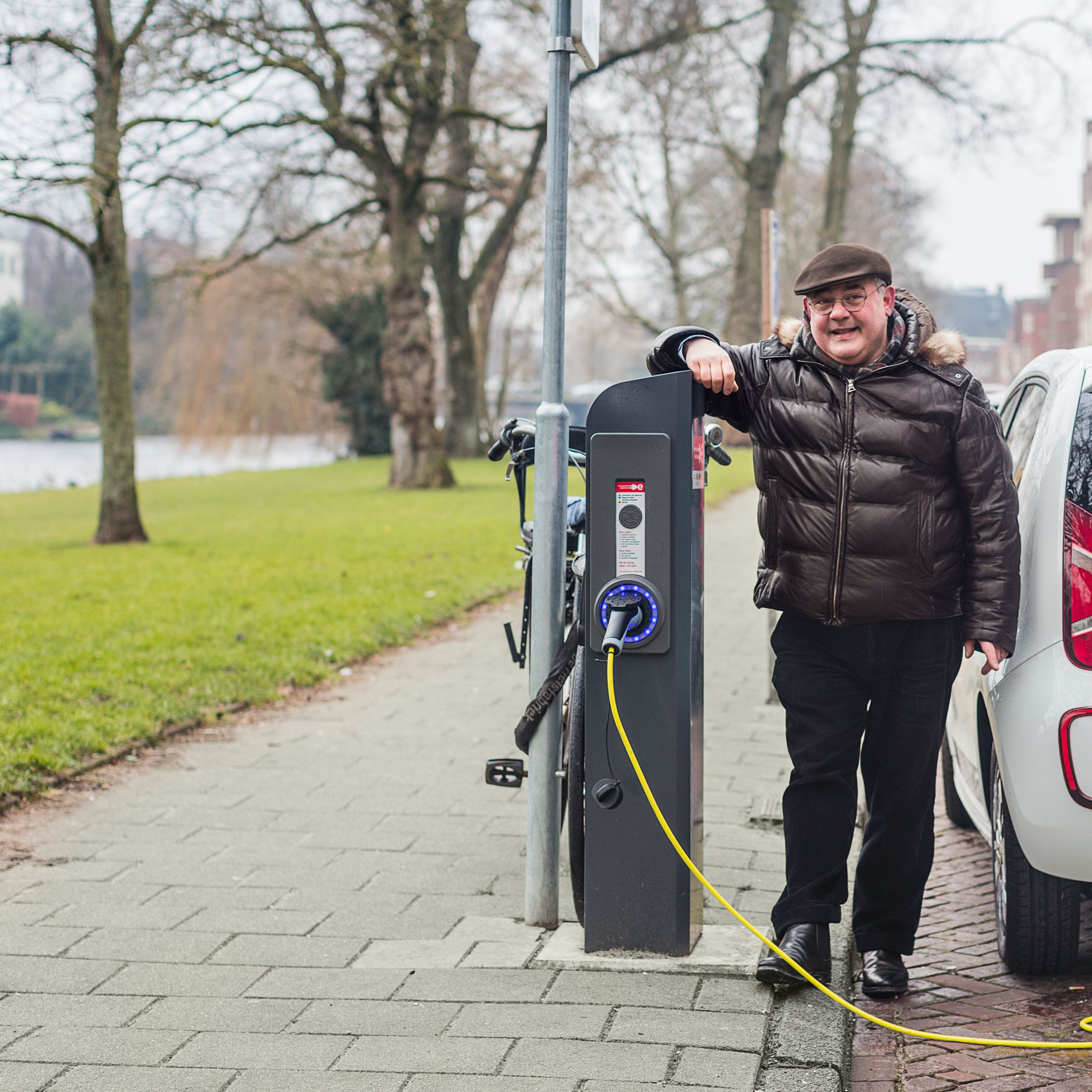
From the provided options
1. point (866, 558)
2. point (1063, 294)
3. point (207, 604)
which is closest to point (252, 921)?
point (866, 558)

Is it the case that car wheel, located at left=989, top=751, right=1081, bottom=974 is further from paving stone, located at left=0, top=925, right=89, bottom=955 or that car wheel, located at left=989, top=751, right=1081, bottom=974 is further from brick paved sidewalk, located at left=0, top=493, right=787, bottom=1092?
paving stone, located at left=0, top=925, right=89, bottom=955

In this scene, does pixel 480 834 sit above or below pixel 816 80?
below

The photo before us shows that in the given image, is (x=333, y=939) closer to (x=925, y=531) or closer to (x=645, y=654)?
(x=645, y=654)

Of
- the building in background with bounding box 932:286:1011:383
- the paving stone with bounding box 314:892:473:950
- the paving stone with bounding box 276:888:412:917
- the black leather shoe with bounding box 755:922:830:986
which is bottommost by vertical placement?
the paving stone with bounding box 276:888:412:917

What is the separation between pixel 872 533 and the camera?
3424 millimetres

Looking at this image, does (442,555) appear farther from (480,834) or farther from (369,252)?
(369,252)

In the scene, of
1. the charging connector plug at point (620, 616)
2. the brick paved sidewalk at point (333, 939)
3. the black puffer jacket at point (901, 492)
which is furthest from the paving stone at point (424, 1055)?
the black puffer jacket at point (901, 492)

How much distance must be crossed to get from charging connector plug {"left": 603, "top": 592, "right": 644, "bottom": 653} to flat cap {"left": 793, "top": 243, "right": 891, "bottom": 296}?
2.86 ft

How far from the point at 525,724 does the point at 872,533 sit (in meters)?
1.15

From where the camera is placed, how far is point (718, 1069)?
307cm

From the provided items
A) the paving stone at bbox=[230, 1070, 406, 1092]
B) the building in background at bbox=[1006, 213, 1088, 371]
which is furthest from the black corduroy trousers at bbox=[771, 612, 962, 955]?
the building in background at bbox=[1006, 213, 1088, 371]

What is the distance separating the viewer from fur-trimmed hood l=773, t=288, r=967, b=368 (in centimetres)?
345

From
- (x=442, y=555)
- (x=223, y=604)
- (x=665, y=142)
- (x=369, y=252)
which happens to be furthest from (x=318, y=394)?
(x=223, y=604)

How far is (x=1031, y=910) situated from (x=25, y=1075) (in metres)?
2.49
